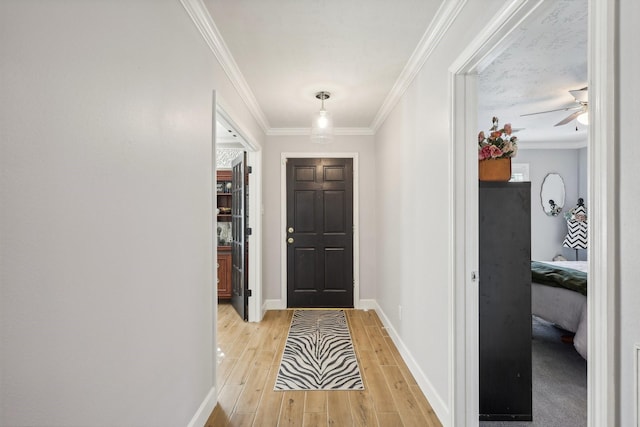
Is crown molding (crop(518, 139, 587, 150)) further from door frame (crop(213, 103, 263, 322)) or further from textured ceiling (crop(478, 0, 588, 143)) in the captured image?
door frame (crop(213, 103, 263, 322))

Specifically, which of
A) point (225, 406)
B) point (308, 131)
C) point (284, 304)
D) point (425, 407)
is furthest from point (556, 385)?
point (308, 131)

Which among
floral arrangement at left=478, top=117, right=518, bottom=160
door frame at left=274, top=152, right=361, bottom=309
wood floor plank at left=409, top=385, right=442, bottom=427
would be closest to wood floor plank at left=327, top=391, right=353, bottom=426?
wood floor plank at left=409, top=385, right=442, bottom=427

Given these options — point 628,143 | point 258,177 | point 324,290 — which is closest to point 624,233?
point 628,143

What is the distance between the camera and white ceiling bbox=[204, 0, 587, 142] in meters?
2.04

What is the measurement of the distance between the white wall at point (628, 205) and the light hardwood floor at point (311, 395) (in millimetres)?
1516

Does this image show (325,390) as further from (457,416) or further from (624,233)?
(624,233)

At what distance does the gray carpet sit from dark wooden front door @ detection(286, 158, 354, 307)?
2332mm

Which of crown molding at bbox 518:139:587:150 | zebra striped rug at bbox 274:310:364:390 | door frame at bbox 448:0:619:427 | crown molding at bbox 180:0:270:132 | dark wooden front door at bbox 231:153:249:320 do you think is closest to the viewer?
door frame at bbox 448:0:619:427

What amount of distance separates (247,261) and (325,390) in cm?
210

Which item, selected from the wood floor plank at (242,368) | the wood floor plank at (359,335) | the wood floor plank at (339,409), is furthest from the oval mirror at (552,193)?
the wood floor plank at (242,368)

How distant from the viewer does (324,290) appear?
483 centimetres

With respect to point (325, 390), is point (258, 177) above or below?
above

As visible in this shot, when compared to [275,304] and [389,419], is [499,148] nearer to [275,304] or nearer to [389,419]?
[389,419]

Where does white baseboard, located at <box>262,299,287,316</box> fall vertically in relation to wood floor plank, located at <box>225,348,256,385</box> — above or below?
above
